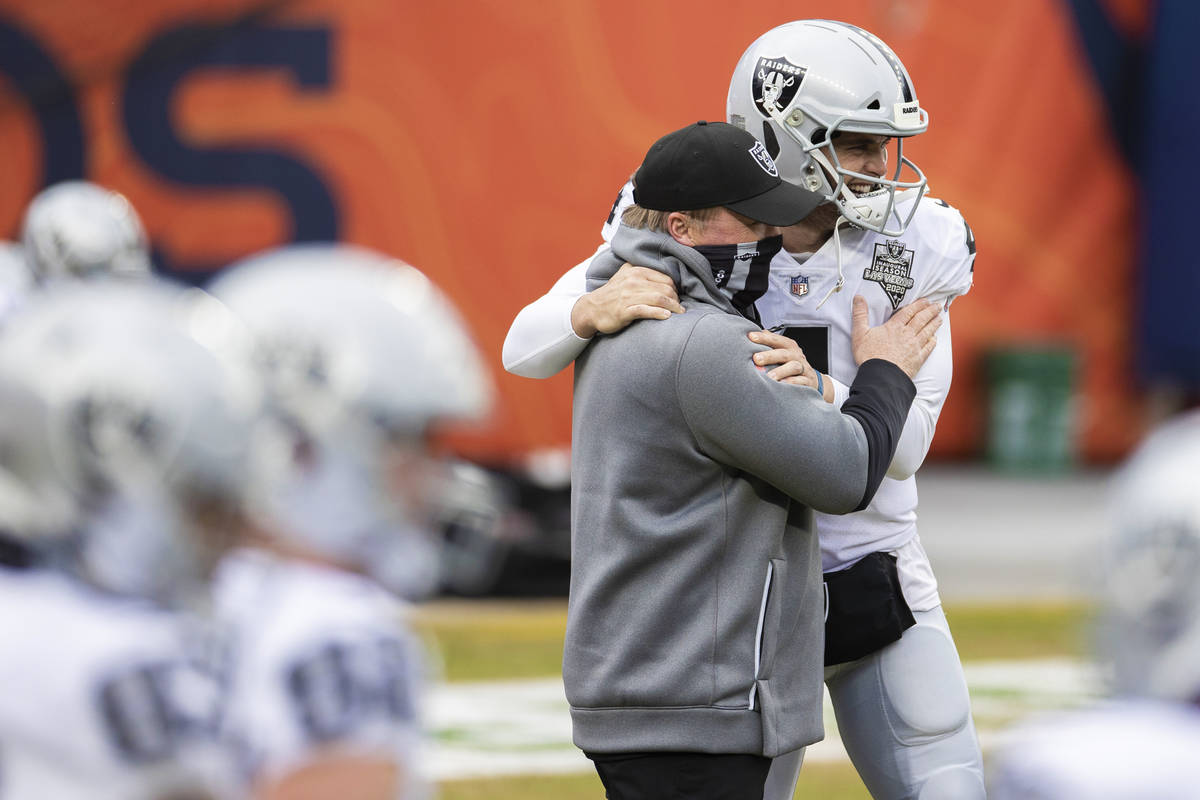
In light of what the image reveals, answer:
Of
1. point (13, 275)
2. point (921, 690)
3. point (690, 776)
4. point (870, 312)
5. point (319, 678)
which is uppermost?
point (319, 678)

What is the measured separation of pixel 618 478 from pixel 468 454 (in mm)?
7574

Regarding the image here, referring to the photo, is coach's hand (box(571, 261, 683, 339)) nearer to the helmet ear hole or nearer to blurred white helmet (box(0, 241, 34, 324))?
the helmet ear hole

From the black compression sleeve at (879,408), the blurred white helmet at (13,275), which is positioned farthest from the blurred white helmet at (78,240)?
the black compression sleeve at (879,408)

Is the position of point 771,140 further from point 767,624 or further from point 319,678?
point 319,678

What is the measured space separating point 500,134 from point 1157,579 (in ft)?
Answer: 31.7

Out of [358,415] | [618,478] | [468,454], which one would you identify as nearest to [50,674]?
[358,415]

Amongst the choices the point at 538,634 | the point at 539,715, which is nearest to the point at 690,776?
the point at 539,715

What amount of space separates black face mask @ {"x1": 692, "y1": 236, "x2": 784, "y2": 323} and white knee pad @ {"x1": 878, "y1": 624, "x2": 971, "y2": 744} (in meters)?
0.82

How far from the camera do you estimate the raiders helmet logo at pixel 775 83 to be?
329 centimetres

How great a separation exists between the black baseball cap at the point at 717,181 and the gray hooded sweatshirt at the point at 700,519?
0.30 feet

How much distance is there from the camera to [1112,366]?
1282 cm

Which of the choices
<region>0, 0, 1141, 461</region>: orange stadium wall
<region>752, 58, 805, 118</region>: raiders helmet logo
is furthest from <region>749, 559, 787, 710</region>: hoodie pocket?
<region>0, 0, 1141, 461</region>: orange stadium wall

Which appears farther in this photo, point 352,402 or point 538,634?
point 538,634

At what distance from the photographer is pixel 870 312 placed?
321 cm
